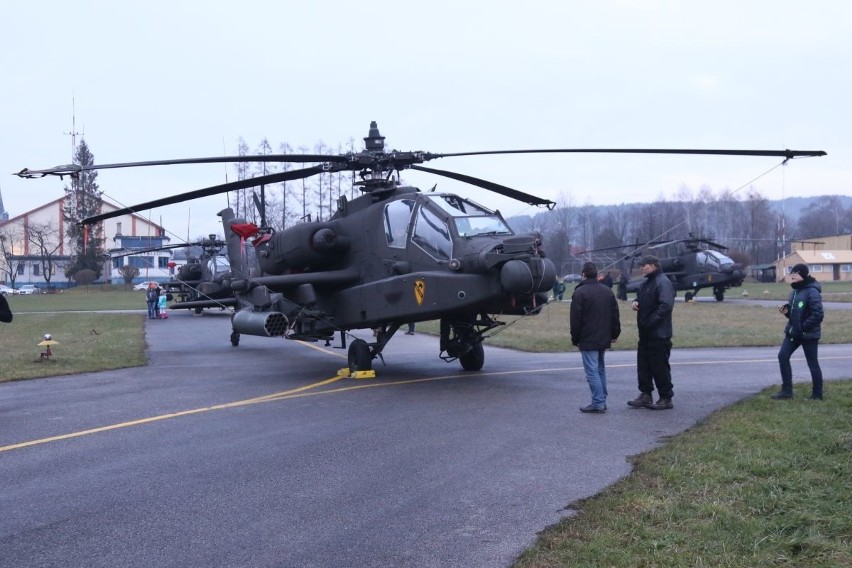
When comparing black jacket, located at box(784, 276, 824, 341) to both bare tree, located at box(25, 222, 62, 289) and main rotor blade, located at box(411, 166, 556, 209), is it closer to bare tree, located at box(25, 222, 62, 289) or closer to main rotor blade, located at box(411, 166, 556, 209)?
main rotor blade, located at box(411, 166, 556, 209)

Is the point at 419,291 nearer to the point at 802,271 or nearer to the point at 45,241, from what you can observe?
A: the point at 802,271

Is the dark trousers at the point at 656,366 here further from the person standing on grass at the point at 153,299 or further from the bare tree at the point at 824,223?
the bare tree at the point at 824,223

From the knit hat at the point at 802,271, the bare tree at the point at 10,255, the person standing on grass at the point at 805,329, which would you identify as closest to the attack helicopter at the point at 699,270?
the knit hat at the point at 802,271

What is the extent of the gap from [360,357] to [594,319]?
477cm

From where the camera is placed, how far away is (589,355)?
31.1 ft

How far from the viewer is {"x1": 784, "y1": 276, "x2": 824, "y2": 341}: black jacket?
9672 mm

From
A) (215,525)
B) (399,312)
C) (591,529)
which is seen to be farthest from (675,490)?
(399,312)

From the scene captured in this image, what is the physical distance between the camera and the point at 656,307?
377 inches

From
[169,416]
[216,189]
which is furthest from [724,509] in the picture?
[216,189]

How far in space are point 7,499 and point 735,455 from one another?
18.7ft

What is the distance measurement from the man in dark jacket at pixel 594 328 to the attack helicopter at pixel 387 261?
1.27m

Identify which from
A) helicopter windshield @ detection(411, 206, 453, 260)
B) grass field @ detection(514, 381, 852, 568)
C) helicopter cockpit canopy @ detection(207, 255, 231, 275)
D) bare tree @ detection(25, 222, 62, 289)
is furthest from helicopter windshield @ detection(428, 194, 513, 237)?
bare tree @ detection(25, 222, 62, 289)

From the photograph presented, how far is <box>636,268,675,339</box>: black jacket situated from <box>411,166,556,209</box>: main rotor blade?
156 inches

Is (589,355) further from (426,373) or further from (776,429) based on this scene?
(426,373)
